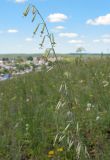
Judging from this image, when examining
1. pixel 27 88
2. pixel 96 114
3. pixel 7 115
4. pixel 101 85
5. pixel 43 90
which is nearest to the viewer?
pixel 96 114

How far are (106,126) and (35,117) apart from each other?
1085 millimetres

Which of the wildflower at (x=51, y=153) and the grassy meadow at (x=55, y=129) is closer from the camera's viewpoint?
the grassy meadow at (x=55, y=129)

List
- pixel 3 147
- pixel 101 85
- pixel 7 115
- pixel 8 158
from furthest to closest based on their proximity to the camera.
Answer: pixel 101 85 → pixel 7 115 → pixel 3 147 → pixel 8 158

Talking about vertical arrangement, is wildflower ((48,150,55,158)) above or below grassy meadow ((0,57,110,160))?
below

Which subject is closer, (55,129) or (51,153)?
(51,153)

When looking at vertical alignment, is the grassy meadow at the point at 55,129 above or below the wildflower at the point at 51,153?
above

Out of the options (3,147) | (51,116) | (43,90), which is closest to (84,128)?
(51,116)

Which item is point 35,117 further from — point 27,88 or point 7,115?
point 27,88

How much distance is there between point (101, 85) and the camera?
7.28 m

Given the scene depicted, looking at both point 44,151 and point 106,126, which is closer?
point 44,151

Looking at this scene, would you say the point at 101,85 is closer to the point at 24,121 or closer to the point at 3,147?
the point at 24,121

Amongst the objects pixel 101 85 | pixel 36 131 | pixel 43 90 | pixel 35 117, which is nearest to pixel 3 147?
pixel 36 131

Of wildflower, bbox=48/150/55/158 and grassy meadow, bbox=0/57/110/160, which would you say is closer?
grassy meadow, bbox=0/57/110/160

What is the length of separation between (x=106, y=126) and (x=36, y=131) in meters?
0.88
